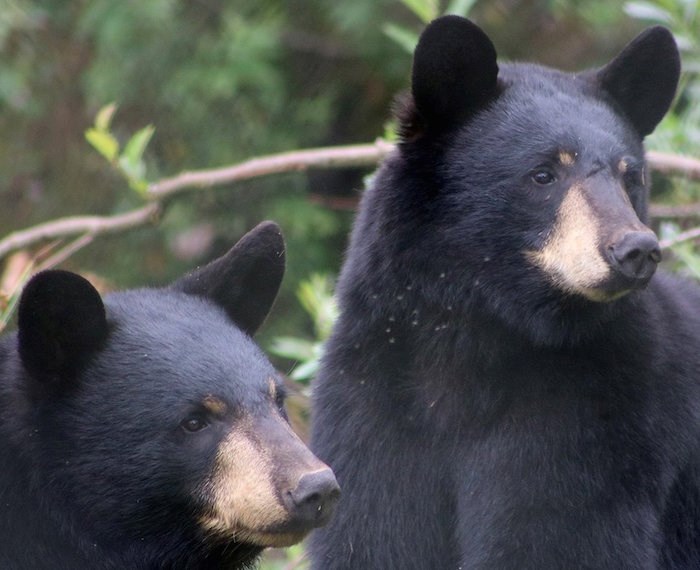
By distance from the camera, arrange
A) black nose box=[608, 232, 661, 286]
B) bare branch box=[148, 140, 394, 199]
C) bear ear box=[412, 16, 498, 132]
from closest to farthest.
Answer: black nose box=[608, 232, 661, 286] → bear ear box=[412, 16, 498, 132] → bare branch box=[148, 140, 394, 199]

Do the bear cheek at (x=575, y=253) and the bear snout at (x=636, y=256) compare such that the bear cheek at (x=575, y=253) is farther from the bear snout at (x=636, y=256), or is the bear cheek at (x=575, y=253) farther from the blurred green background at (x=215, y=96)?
the blurred green background at (x=215, y=96)

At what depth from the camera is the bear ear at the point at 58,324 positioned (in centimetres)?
351

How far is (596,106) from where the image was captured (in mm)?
4277

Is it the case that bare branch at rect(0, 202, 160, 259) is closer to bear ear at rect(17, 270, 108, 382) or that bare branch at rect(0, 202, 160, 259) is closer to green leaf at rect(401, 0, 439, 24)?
green leaf at rect(401, 0, 439, 24)

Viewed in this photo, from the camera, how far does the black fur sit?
3520mm

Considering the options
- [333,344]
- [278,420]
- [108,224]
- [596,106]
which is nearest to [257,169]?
[108,224]

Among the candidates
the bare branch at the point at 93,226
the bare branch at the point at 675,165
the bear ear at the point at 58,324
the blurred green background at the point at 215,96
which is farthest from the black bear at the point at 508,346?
the blurred green background at the point at 215,96

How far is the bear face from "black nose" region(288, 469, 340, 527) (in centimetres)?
101

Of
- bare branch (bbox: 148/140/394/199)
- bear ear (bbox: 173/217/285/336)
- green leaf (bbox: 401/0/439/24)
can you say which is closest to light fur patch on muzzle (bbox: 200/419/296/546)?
bear ear (bbox: 173/217/285/336)

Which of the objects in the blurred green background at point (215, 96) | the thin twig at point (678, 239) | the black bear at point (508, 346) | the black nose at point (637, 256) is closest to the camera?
the black nose at point (637, 256)

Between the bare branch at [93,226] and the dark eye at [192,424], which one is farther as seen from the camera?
the bare branch at [93,226]

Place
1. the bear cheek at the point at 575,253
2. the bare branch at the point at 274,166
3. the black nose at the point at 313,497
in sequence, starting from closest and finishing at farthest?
the black nose at the point at 313,497
the bear cheek at the point at 575,253
the bare branch at the point at 274,166

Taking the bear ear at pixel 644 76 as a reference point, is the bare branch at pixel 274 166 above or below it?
below

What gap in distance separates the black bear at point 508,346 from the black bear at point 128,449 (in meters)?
0.68
